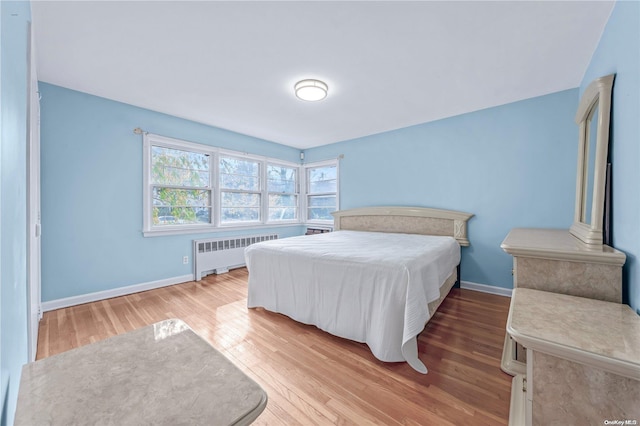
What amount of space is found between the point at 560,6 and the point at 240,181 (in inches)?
163

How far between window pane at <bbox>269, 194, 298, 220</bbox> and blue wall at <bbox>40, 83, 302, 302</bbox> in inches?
76.7

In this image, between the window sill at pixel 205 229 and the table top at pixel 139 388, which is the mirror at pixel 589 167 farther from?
the window sill at pixel 205 229

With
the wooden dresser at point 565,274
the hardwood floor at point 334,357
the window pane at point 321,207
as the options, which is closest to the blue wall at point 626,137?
the wooden dresser at point 565,274

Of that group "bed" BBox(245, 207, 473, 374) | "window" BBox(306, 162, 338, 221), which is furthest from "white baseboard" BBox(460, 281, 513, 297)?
"window" BBox(306, 162, 338, 221)

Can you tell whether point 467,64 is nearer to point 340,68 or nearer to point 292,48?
point 340,68

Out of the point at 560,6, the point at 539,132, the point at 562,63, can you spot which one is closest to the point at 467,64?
the point at 560,6

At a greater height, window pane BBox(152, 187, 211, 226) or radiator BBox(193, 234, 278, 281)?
window pane BBox(152, 187, 211, 226)

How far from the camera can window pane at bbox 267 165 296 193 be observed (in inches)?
193

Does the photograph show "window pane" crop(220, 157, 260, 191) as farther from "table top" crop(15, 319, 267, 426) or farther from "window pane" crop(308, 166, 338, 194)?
"table top" crop(15, 319, 267, 426)

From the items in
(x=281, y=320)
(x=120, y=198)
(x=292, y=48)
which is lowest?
(x=281, y=320)

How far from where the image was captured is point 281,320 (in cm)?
239

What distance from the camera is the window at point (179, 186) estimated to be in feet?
11.0

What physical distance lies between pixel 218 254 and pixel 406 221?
2.99 metres

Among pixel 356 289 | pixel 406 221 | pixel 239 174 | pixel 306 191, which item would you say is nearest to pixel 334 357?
pixel 356 289
